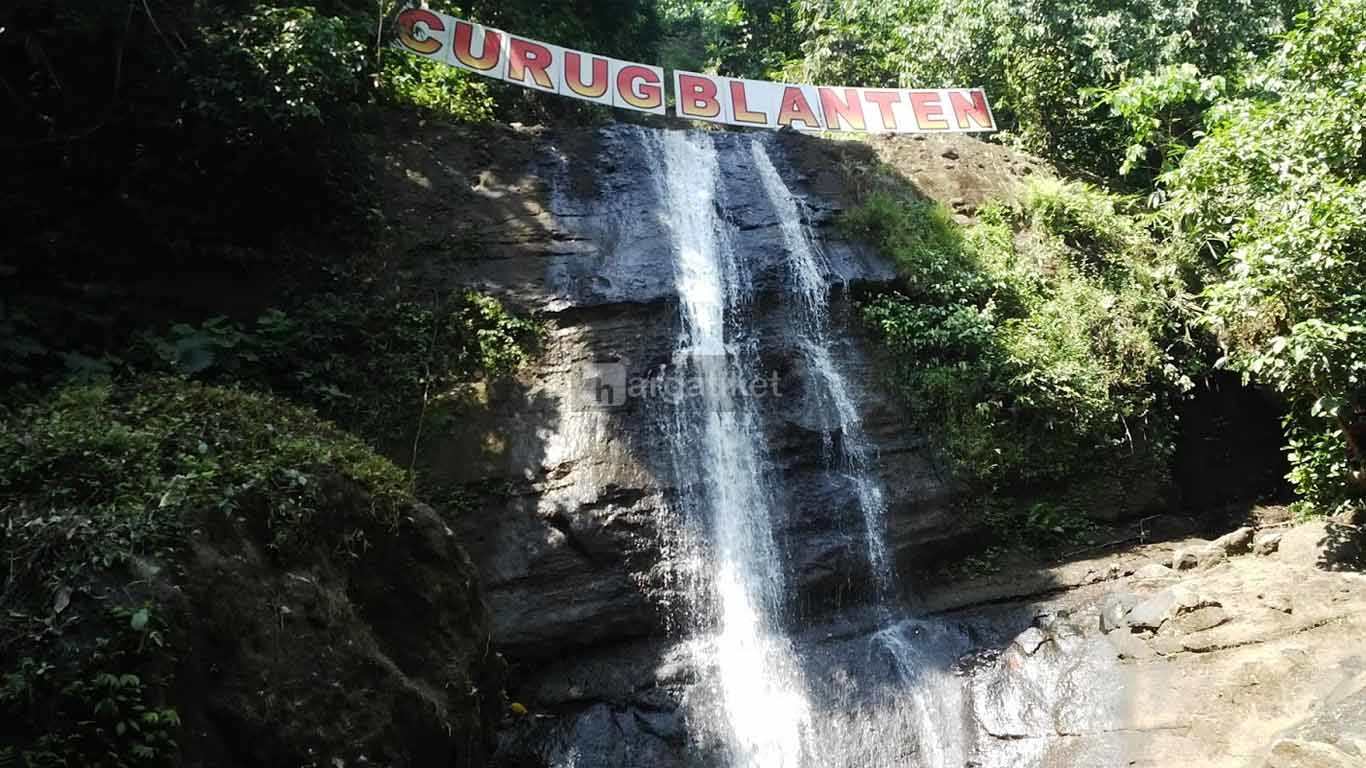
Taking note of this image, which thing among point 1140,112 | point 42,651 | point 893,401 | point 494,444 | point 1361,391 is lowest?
point 42,651

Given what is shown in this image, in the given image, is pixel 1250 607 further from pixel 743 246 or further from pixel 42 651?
pixel 42 651

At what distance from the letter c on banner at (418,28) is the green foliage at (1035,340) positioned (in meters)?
6.36

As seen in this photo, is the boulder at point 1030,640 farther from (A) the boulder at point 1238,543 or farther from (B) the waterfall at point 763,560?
(A) the boulder at point 1238,543

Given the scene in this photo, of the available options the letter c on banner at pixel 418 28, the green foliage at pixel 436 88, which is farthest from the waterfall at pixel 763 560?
the letter c on banner at pixel 418 28

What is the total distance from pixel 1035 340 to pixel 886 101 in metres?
6.11

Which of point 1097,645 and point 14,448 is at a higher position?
point 14,448

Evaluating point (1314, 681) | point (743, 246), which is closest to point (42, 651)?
point (1314, 681)

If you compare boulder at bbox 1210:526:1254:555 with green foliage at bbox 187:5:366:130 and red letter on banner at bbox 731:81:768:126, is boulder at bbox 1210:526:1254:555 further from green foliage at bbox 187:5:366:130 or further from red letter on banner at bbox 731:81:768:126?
green foliage at bbox 187:5:366:130

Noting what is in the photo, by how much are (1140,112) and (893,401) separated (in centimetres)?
714

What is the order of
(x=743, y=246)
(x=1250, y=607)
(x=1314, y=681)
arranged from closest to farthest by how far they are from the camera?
1. (x=1314, y=681)
2. (x=1250, y=607)
3. (x=743, y=246)

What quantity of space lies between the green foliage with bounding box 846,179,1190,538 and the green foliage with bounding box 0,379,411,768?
6596mm

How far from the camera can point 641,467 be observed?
9.19m

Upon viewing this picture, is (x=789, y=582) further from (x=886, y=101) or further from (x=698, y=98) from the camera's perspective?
(x=886, y=101)

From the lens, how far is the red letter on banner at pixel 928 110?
15.0m
